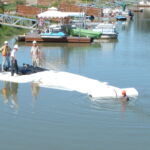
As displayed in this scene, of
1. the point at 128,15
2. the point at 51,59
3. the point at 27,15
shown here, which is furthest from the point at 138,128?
the point at 128,15

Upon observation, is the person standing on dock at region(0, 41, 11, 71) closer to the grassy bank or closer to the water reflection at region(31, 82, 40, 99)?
the water reflection at region(31, 82, 40, 99)

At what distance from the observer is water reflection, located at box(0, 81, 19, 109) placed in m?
19.0

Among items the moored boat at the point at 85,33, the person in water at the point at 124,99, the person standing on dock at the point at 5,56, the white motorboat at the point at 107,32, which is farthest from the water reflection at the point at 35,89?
the white motorboat at the point at 107,32

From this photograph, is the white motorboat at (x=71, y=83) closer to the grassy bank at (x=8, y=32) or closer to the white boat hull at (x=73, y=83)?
the white boat hull at (x=73, y=83)

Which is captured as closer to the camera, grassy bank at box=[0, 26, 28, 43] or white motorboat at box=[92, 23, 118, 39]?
grassy bank at box=[0, 26, 28, 43]

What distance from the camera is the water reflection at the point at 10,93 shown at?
1895cm

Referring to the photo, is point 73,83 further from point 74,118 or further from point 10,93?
point 74,118

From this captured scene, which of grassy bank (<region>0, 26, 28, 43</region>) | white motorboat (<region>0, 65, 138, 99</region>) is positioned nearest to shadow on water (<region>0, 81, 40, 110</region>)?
white motorboat (<region>0, 65, 138, 99</region>)

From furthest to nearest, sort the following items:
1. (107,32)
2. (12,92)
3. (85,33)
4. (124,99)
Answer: (107,32) → (85,33) → (12,92) → (124,99)

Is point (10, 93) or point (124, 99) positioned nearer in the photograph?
point (124, 99)

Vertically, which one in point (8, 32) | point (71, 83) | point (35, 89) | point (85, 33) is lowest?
point (35, 89)

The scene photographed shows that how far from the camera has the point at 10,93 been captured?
2062 cm

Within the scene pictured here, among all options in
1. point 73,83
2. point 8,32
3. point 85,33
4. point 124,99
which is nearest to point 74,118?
point 124,99

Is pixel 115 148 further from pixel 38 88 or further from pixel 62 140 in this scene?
pixel 38 88
